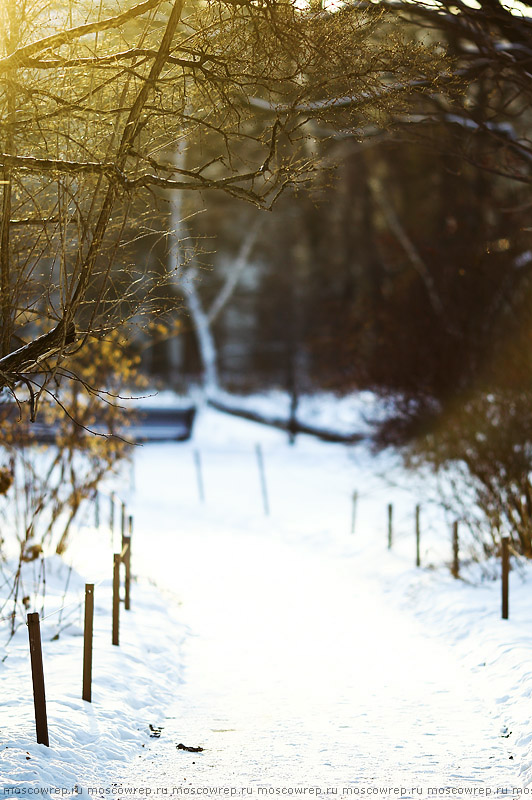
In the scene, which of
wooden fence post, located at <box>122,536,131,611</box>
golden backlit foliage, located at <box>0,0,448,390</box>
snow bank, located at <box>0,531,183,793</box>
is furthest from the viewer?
wooden fence post, located at <box>122,536,131,611</box>

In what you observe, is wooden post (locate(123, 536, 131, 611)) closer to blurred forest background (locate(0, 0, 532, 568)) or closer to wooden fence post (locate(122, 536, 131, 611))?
wooden fence post (locate(122, 536, 131, 611))

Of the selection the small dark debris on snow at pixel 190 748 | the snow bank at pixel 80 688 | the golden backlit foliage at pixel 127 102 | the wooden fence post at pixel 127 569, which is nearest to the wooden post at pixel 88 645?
the snow bank at pixel 80 688

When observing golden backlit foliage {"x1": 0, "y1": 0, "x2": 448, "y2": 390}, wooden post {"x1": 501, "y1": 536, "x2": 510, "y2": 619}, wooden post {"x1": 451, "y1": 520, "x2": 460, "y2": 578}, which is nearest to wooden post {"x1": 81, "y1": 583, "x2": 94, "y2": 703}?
golden backlit foliage {"x1": 0, "y1": 0, "x2": 448, "y2": 390}

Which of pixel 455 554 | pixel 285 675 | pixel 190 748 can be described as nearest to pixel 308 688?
pixel 285 675

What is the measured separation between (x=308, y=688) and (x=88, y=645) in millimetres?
1995

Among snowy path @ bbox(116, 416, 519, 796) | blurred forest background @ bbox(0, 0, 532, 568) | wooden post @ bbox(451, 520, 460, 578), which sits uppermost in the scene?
blurred forest background @ bbox(0, 0, 532, 568)

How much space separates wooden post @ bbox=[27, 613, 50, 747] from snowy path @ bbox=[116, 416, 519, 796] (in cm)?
62

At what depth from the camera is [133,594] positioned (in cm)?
996

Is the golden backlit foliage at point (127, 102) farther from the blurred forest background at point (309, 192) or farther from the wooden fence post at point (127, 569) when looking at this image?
the wooden fence post at point (127, 569)

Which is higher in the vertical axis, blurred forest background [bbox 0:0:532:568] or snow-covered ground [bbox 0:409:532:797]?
blurred forest background [bbox 0:0:532:568]

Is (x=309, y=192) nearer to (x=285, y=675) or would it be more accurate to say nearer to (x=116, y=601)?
(x=116, y=601)

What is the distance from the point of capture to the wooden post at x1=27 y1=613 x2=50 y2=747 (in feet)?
17.5

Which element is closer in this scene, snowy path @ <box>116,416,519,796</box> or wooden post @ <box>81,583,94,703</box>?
snowy path @ <box>116,416,519,796</box>

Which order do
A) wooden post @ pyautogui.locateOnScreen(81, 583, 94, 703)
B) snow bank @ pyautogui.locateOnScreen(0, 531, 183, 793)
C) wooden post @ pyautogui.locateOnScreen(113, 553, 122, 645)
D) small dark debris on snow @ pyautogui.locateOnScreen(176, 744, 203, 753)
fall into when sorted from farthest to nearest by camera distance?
wooden post @ pyautogui.locateOnScreen(113, 553, 122, 645)
wooden post @ pyautogui.locateOnScreen(81, 583, 94, 703)
small dark debris on snow @ pyautogui.locateOnScreen(176, 744, 203, 753)
snow bank @ pyautogui.locateOnScreen(0, 531, 183, 793)
